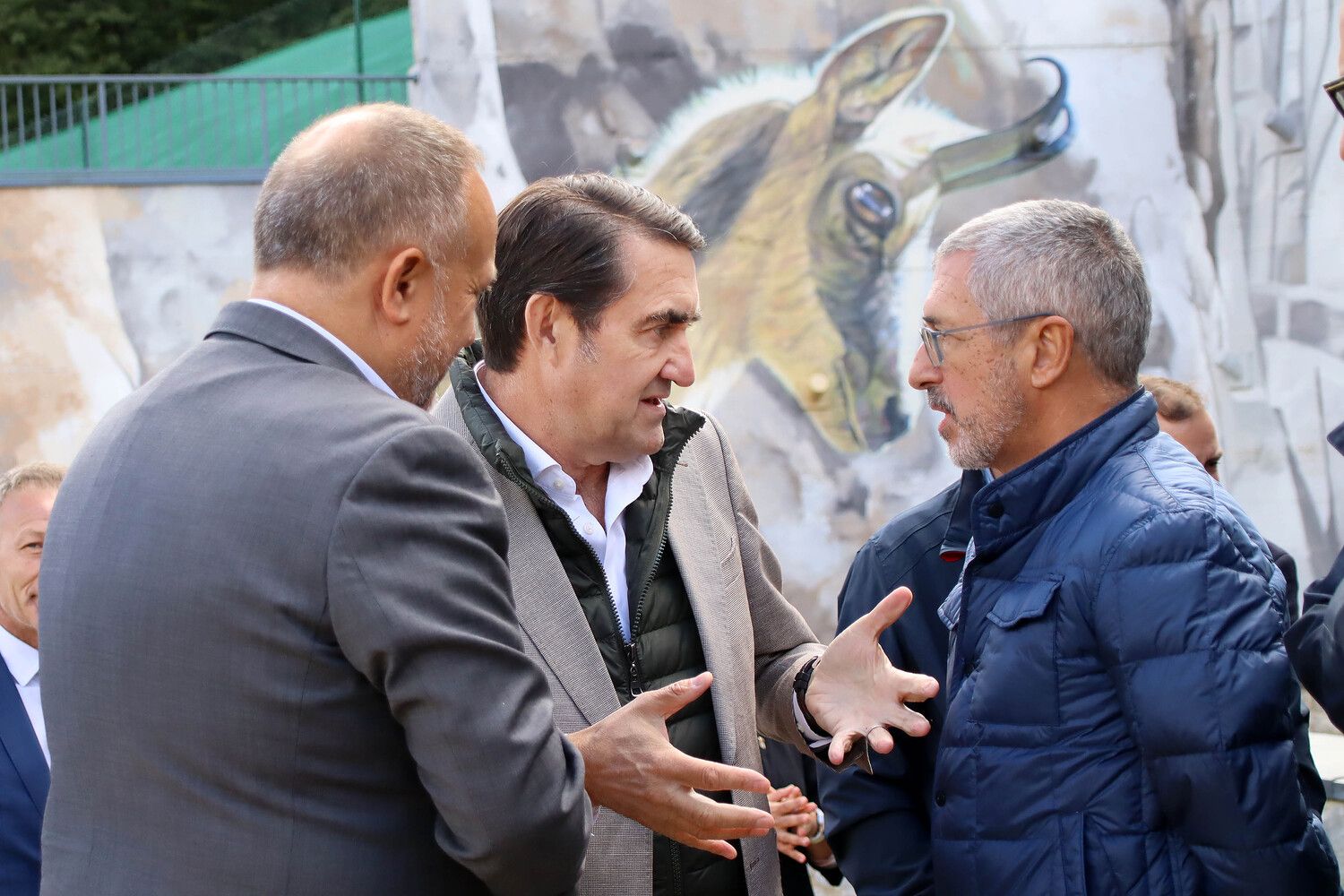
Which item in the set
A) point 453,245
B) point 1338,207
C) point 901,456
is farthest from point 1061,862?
point 1338,207

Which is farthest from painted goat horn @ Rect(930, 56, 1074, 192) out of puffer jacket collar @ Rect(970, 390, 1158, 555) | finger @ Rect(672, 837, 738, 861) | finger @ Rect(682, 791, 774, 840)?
finger @ Rect(682, 791, 774, 840)

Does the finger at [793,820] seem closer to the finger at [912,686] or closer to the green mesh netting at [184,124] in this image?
the finger at [912,686]

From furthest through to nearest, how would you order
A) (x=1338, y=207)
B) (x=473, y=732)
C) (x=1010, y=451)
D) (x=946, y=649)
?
(x=1338, y=207) < (x=946, y=649) < (x=1010, y=451) < (x=473, y=732)

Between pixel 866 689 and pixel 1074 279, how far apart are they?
896 millimetres

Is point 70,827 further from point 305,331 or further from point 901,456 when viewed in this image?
point 901,456

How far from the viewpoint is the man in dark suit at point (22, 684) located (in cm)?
297

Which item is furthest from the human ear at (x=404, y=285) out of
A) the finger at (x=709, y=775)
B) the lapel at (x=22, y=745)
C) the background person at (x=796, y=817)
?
the background person at (x=796, y=817)

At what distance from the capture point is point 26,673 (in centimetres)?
330

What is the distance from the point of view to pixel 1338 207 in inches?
449

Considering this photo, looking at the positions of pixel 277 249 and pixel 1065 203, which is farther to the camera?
pixel 1065 203

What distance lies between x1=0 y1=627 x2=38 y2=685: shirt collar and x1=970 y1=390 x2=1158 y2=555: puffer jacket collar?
7.95 feet

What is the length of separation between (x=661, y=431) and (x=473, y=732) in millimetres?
1093

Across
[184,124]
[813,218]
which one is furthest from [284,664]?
[184,124]

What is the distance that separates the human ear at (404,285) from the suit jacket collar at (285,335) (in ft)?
0.32
